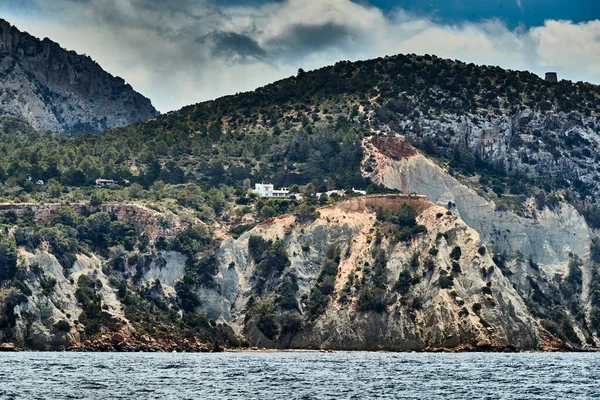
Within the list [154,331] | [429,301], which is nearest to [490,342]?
[429,301]

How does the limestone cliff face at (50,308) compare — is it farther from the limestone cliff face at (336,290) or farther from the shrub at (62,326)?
the limestone cliff face at (336,290)

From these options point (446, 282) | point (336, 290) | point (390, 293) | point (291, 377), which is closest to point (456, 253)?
point (446, 282)

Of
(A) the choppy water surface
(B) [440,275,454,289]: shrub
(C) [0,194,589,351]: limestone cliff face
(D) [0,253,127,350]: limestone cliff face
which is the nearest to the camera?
(A) the choppy water surface

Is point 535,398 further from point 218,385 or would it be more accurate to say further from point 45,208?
point 45,208

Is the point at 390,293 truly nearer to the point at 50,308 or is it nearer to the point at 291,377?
the point at 50,308

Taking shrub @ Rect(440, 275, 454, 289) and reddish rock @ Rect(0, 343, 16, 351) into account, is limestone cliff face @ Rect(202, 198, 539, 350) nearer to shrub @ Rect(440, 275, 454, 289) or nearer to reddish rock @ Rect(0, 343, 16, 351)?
shrub @ Rect(440, 275, 454, 289)

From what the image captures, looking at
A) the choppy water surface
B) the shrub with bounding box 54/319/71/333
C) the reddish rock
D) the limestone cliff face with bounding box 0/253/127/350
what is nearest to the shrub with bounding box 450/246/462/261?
the choppy water surface

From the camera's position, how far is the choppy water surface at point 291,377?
3686 inches

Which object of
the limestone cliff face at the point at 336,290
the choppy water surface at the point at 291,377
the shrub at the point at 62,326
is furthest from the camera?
the limestone cliff face at the point at 336,290

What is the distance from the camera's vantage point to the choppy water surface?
9362 cm

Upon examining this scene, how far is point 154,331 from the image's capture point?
159 meters

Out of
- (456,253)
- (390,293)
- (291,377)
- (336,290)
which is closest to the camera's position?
(291,377)

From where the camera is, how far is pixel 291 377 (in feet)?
358

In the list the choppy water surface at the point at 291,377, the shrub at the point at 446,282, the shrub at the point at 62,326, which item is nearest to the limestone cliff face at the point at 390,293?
the shrub at the point at 446,282
